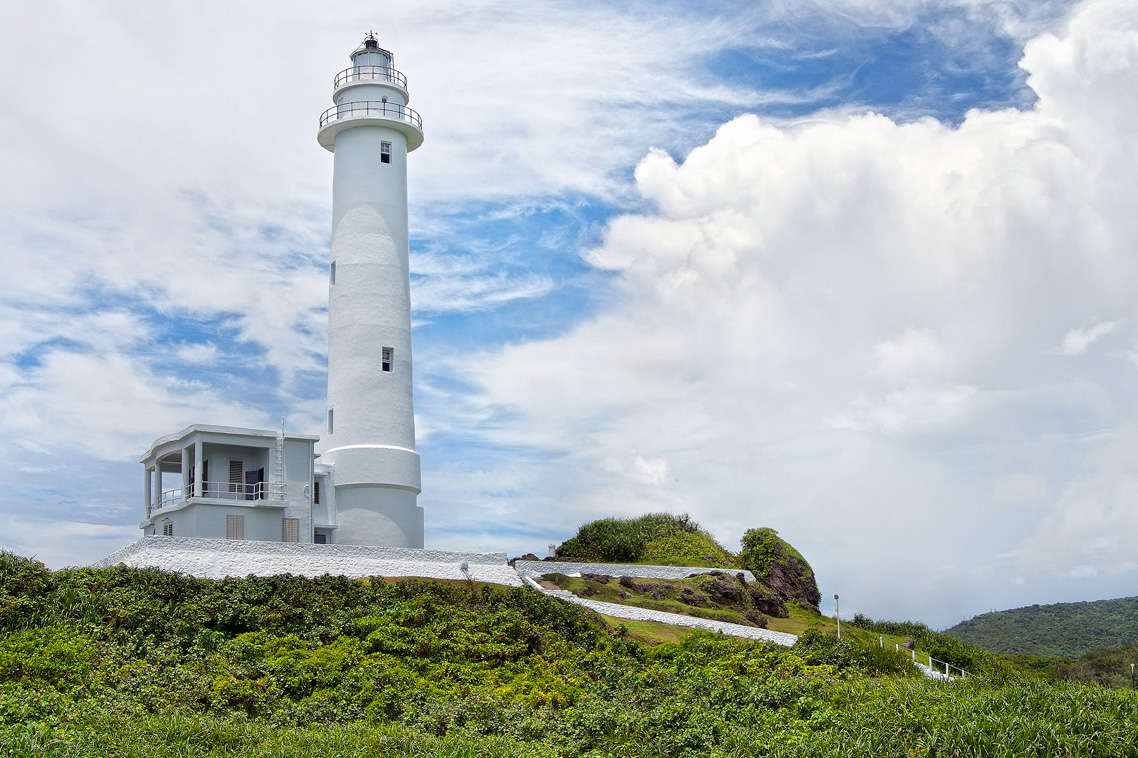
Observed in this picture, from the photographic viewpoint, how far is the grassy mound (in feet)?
117

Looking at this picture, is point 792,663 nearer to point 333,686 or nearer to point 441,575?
point 333,686

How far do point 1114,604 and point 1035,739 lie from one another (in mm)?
68475

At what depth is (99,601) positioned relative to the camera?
18625 mm

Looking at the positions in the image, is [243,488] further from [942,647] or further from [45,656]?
[942,647]

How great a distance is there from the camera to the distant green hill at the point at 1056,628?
187 feet

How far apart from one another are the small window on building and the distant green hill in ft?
140

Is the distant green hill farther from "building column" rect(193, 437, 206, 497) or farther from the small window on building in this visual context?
"building column" rect(193, 437, 206, 497)

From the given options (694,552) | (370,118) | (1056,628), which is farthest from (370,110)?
(1056,628)

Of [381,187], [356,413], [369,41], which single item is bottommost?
[356,413]

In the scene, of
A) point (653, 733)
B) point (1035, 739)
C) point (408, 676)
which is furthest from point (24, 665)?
point (1035, 739)

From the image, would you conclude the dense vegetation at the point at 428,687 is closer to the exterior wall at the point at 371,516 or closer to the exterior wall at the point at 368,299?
the exterior wall at the point at 371,516

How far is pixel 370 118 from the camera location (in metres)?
32.2

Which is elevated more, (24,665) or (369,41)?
(369,41)

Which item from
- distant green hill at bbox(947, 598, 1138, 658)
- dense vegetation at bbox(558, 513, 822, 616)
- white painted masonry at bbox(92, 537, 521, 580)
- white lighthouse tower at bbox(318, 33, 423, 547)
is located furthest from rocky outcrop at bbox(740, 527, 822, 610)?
distant green hill at bbox(947, 598, 1138, 658)
